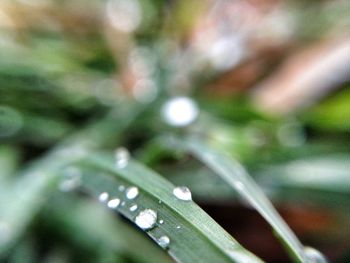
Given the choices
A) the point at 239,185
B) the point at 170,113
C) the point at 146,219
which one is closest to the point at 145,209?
the point at 146,219

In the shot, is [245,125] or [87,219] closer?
[87,219]

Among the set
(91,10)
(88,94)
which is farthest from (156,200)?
(91,10)

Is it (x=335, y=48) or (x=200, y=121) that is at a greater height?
(x=335, y=48)

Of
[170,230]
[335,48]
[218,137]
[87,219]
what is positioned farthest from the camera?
[335,48]

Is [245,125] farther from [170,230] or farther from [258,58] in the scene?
[170,230]

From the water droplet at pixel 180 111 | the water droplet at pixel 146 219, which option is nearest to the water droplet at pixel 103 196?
the water droplet at pixel 146 219

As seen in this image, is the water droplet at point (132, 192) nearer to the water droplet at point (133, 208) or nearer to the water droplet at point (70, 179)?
the water droplet at point (133, 208)

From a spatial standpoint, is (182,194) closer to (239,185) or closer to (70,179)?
(239,185)
